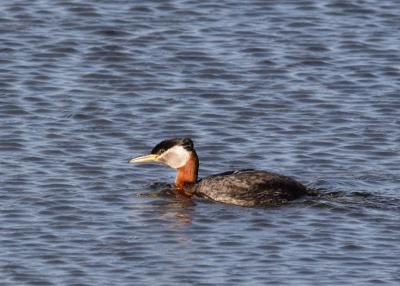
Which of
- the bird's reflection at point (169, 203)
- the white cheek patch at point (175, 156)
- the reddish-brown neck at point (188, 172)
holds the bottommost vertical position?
the bird's reflection at point (169, 203)

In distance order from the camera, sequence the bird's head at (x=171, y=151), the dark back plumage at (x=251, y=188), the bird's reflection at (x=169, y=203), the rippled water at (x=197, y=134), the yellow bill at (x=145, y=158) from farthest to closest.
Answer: the bird's head at (x=171, y=151), the yellow bill at (x=145, y=158), the dark back plumage at (x=251, y=188), the bird's reflection at (x=169, y=203), the rippled water at (x=197, y=134)

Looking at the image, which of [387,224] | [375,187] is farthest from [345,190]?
[387,224]

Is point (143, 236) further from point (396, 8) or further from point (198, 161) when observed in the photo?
point (396, 8)

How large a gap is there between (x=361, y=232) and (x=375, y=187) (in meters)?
2.13

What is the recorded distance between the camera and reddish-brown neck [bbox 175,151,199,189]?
21.8 metres

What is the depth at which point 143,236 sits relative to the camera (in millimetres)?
19000

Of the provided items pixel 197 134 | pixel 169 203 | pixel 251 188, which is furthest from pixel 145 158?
pixel 197 134

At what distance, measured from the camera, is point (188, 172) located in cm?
2188

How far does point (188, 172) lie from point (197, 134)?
1956 mm

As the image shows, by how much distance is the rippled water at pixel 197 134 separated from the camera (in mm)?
18016

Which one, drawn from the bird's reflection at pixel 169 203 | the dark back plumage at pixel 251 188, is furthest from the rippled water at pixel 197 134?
the dark back plumage at pixel 251 188

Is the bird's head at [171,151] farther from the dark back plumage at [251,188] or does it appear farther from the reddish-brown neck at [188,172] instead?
the dark back plumage at [251,188]

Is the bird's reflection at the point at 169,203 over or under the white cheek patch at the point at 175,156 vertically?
under

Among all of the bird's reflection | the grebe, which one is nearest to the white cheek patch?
the grebe
